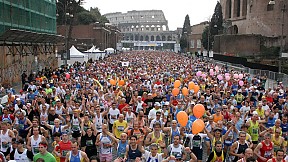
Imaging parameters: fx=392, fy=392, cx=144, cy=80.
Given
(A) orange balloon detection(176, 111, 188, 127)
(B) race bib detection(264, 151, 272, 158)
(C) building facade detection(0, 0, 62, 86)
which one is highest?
(C) building facade detection(0, 0, 62, 86)

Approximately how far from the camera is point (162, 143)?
8266 mm

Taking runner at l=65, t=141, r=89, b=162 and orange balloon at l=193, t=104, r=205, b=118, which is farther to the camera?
orange balloon at l=193, t=104, r=205, b=118

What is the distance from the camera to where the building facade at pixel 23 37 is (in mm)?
25828

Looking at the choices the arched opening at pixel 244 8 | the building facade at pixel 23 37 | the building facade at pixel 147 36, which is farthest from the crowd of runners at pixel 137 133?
the building facade at pixel 147 36

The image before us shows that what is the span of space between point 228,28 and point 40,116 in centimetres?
6461

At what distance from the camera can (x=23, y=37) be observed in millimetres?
25906

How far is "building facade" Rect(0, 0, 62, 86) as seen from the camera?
2583 centimetres

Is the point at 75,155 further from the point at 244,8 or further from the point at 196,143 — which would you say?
the point at 244,8

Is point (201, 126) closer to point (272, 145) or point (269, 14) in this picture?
point (272, 145)

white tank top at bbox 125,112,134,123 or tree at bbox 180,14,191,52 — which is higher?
tree at bbox 180,14,191,52

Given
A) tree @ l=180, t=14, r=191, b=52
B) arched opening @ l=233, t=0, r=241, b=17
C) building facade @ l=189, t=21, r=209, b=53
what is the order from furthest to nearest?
tree @ l=180, t=14, r=191, b=52, building facade @ l=189, t=21, r=209, b=53, arched opening @ l=233, t=0, r=241, b=17

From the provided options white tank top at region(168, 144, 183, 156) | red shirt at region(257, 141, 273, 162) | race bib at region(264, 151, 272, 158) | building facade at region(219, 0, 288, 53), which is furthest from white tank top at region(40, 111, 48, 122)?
building facade at region(219, 0, 288, 53)

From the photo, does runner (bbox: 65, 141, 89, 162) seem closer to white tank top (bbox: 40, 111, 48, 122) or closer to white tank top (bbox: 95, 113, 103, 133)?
white tank top (bbox: 95, 113, 103, 133)

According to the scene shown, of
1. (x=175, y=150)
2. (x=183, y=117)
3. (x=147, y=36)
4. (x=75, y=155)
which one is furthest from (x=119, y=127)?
(x=147, y=36)
